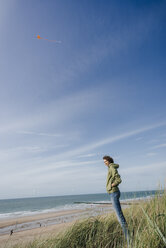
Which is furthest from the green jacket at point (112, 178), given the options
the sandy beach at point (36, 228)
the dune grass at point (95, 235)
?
the dune grass at point (95, 235)

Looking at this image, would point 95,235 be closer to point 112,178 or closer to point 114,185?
point 114,185

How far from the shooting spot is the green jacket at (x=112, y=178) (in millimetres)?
4383

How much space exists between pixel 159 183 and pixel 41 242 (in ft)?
8.35

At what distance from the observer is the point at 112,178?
14.6 ft

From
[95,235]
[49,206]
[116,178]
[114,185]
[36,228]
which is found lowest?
[49,206]

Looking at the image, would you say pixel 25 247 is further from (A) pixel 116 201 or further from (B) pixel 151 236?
(B) pixel 151 236

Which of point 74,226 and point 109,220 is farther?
Result: point 109,220

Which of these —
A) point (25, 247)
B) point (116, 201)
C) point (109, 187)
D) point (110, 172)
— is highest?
point (110, 172)

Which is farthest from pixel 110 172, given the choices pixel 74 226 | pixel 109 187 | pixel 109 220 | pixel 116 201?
pixel 74 226

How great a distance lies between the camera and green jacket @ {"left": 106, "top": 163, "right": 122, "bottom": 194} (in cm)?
438

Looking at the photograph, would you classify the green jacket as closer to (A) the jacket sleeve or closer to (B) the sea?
(A) the jacket sleeve

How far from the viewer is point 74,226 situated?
4.23 metres

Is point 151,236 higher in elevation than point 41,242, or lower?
higher

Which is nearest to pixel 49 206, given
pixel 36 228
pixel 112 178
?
pixel 36 228
